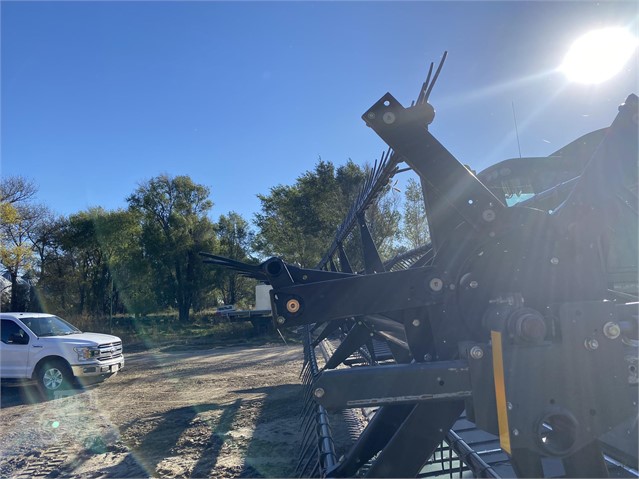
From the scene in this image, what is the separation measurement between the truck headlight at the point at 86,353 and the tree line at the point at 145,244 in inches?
405

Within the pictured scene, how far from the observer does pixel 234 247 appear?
38.2 m

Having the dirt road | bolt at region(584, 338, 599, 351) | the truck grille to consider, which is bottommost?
the dirt road

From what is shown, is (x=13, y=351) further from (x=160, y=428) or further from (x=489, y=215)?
(x=489, y=215)

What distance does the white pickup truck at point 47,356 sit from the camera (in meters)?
9.27

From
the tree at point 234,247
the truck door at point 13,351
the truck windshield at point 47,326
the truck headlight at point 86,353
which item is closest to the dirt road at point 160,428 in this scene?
the truck door at point 13,351

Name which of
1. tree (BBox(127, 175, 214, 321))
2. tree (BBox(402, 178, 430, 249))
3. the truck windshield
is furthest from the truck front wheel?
tree (BBox(127, 175, 214, 321))

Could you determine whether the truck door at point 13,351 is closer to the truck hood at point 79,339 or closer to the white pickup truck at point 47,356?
the white pickup truck at point 47,356

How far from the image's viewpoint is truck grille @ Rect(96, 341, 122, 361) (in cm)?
984

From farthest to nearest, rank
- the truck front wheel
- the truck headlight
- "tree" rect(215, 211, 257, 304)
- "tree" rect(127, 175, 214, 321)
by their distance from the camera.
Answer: "tree" rect(215, 211, 257, 304) → "tree" rect(127, 175, 214, 321) → the truck headlight → the truck front wheel

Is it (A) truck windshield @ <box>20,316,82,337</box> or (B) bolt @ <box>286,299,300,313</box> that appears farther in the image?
(A) truck windshield @ <box>20,316,82,337</box>

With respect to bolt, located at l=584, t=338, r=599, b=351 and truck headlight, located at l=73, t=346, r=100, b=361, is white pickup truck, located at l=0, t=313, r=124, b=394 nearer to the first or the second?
truck headlight, located at l=73, t=346, r=100, b=361

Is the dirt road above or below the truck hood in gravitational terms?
below

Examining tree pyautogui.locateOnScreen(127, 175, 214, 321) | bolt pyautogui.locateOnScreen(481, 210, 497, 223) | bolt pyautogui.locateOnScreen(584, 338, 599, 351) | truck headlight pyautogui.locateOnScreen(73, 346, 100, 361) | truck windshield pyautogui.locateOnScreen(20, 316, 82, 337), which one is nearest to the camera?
bolt pyautogui.locateOnScreen(584, 338, 599, 351)

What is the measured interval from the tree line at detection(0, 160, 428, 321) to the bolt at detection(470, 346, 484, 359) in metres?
16.3
